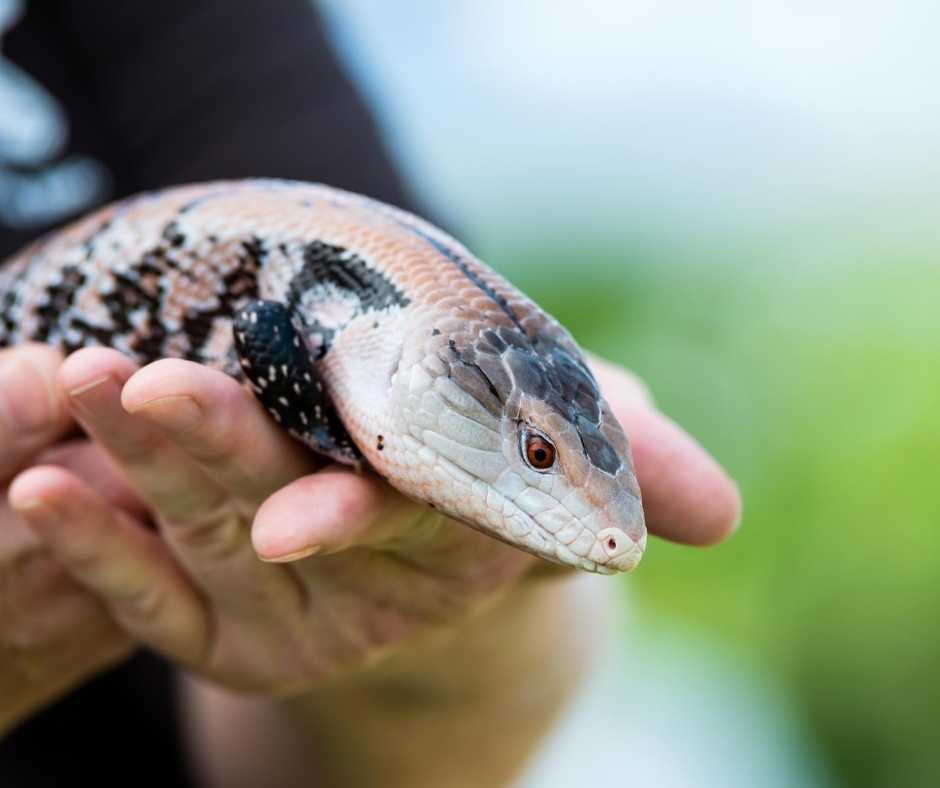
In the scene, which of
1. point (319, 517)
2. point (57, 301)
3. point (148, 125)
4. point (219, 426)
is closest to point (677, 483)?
point (319, 517)

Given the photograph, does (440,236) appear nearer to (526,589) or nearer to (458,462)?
(458,462)

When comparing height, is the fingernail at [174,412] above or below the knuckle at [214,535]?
above

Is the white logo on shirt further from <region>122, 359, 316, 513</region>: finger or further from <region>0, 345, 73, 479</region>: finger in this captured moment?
<region>122, 359, 316, 513</region>: finger

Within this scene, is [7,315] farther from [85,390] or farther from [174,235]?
[85,390]

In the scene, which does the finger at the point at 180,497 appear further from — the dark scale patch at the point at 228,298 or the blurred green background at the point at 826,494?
the blurred green background at the point at 826,494

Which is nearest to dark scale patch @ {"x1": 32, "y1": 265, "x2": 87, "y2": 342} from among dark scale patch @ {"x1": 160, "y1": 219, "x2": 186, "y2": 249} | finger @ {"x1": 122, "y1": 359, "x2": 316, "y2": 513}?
dark scale patch @ {"x1": 160, "y1": 219, "x2": 186, "y2": 249}

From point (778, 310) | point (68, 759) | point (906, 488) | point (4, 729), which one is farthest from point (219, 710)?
point (778, 310)

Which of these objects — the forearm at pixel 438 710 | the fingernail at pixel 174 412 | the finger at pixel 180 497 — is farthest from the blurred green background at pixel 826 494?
the fingernail at pixel 174 412
